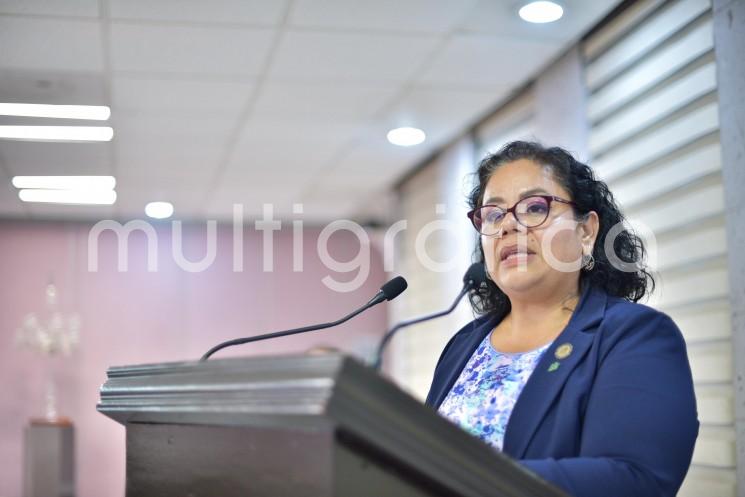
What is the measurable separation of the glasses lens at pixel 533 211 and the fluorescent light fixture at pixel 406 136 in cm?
321

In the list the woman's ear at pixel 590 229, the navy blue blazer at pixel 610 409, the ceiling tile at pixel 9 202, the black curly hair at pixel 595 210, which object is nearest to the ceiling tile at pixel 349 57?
the black curly hair at pixel 595 210

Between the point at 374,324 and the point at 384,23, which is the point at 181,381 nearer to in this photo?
the point at 384,23

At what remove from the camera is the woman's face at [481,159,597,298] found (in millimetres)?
1593

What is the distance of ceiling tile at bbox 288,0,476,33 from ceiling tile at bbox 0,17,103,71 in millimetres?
759

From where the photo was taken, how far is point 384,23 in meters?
3.36

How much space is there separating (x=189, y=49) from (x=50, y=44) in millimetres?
512

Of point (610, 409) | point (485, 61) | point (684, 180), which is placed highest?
point (485, 61)

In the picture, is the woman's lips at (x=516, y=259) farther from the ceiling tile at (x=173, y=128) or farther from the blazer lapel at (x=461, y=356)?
the ceiling tile at (x=173, y=128)

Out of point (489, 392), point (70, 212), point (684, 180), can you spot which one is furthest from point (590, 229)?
point (70, 212)

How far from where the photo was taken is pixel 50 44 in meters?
3.47

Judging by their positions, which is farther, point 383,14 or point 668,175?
point 383,14

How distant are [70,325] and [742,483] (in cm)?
526

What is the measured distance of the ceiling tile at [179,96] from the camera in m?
3.96

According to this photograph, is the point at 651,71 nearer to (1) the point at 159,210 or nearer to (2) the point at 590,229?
(2) the point at 590,229
